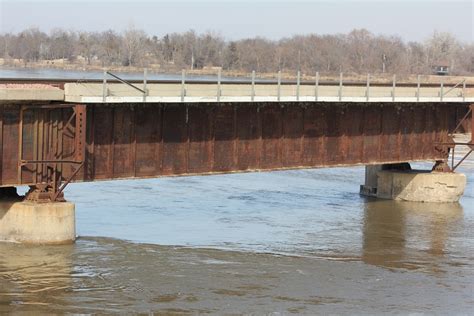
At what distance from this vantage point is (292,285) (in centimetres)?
2759

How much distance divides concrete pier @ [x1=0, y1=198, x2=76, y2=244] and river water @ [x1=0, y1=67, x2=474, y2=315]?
1.51ft

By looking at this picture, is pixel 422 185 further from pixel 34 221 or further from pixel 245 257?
pixel 34 221

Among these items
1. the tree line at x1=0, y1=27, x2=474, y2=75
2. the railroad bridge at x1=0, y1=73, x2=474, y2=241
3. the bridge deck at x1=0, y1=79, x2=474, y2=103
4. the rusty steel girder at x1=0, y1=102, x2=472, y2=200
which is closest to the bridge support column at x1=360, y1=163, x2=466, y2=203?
the railroad bridge at x1=0, y1=73, x2=474, y2=241

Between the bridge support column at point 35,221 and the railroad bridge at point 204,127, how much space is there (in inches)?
17.0

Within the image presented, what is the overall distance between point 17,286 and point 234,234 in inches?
437

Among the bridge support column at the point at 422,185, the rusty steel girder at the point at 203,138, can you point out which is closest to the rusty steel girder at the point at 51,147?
the rusty steel girder at the point at 203,138

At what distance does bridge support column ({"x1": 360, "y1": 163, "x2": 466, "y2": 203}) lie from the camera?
151 ft

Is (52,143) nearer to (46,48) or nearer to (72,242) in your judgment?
(72,242)

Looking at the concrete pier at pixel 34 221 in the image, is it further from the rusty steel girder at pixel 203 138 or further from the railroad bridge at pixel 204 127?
the rusty steel girder at pixel 203 138

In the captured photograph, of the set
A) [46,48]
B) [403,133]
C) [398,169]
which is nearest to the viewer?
[403,133]

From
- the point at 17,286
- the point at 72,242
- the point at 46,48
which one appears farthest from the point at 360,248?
the point at 46,48

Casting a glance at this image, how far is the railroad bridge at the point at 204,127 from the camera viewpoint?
101ft

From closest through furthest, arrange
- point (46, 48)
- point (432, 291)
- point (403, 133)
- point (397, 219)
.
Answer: point (432, 291) < point (397, 219) < point (403, 133) < point (46, 48)

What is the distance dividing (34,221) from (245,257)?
672 centimetres
